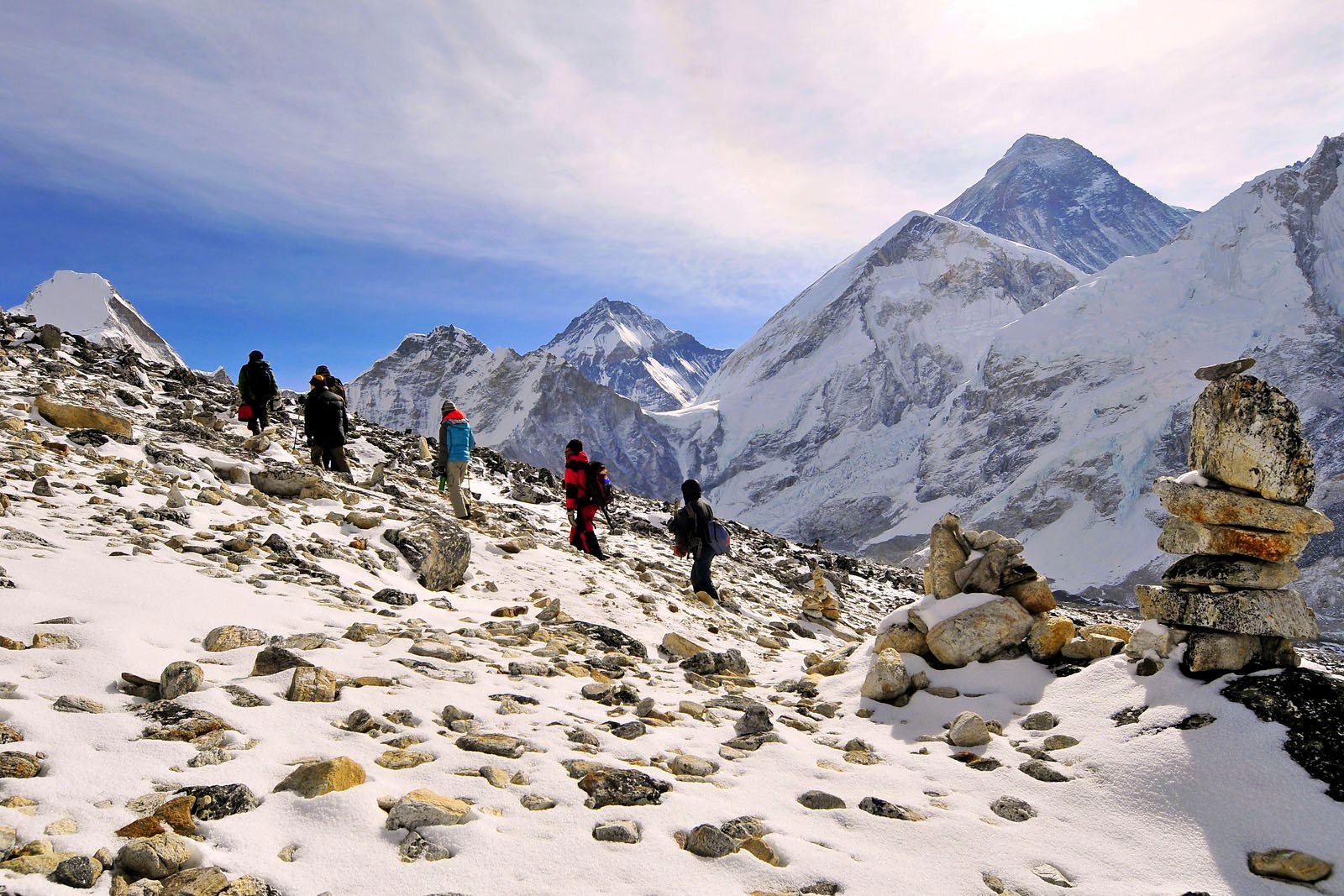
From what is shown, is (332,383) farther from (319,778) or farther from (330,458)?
(319,778)

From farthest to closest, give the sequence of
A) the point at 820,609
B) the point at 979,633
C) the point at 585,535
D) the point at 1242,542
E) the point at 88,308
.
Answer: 1. the point at 88,308
2. the point at 820,609
3. the point at 585,535
4. the point at 979,633
5. the point at 1242,542

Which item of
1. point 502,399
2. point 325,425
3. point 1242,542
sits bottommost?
point 1242,542

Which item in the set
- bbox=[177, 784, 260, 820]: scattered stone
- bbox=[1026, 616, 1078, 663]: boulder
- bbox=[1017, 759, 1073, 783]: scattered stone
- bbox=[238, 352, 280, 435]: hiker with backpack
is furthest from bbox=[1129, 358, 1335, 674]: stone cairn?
bbox=[238, 352, 280, 435]: hiker with backpack

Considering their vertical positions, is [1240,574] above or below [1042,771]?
above

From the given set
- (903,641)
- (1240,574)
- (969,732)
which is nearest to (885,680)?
(903,641)

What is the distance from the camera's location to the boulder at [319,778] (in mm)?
3527

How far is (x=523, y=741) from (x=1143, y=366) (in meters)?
144

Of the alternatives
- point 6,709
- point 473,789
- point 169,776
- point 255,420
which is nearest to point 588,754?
point 473,789

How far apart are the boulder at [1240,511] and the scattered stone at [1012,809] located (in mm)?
3449

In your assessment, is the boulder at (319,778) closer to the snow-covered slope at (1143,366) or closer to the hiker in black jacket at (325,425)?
the hiker in black jacket at (325,425)

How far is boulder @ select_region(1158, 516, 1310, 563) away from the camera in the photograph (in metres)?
6.40

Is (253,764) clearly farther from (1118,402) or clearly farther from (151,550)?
(1118,402)

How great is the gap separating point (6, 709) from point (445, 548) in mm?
6308

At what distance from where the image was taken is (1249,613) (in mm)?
5996
